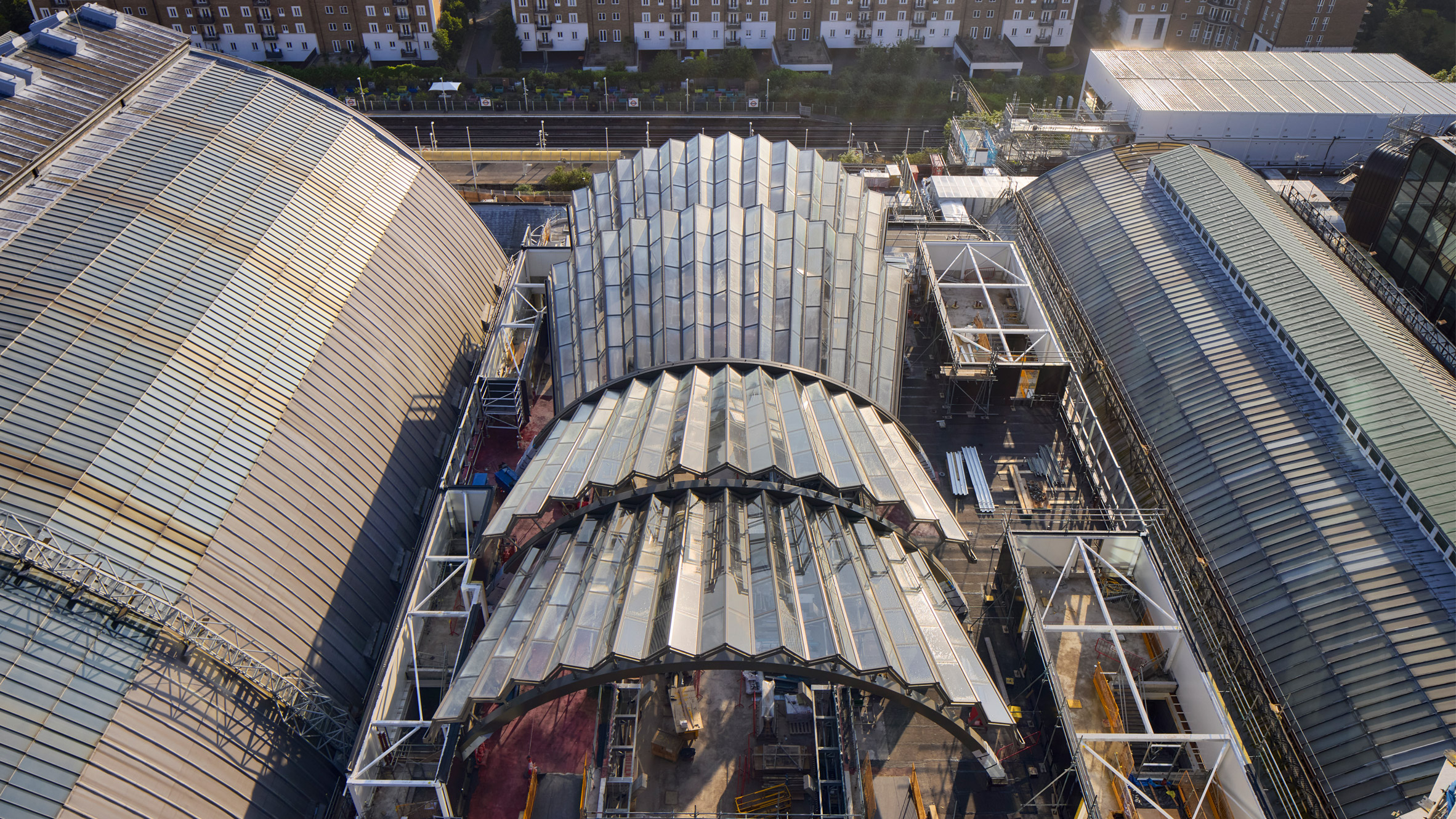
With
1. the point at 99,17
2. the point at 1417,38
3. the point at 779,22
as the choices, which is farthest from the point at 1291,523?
the point at 779,22

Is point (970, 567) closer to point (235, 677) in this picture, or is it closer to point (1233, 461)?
point (1233, 461)

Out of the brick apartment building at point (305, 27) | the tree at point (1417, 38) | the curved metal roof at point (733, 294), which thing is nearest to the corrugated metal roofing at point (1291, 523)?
the curved metal roof at point (733, 294)

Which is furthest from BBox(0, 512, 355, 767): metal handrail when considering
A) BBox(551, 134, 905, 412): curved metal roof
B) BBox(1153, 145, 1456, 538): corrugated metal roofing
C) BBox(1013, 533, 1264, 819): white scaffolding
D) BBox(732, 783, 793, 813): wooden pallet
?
BBox(1153, 145, 1456, 538): corrugated metal roofing

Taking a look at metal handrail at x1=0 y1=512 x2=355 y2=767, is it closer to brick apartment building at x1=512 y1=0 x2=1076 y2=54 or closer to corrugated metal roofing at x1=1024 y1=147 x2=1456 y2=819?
corrugated metal roofing at x1=1024 y1=147 x2=1456 y2=819

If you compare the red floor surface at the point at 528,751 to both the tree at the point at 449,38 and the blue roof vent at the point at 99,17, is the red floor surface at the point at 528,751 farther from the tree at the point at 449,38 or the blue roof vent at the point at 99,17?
the tree at the point at 449,38

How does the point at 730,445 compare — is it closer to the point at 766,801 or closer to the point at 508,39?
the point at 766,801
